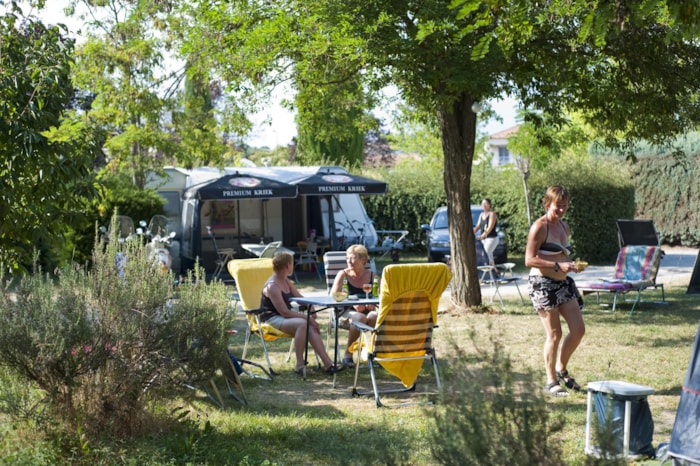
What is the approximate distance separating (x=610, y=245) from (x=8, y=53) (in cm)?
1712

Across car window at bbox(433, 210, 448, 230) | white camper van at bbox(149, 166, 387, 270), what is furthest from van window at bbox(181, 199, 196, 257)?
car window at bbox(433, 210, 448, 230)

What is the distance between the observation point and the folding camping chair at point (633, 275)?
12.4 meters

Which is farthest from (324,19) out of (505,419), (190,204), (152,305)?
(190,204)

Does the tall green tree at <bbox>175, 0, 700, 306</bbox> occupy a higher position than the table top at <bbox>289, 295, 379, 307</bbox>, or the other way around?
the tall green tree at <bbox>175, 0, 700, 306</bbox>

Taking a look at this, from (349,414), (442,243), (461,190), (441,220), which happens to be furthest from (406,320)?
(441,220)

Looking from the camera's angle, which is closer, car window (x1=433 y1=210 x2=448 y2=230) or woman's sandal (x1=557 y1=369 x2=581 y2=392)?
woman's sandal (x1=557 y1=369 x2=581 y2=392)

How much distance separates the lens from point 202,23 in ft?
40.5

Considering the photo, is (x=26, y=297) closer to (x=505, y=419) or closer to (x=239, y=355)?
(x=505, y=419)

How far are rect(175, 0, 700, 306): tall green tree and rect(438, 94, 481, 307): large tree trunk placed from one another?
0.08ft

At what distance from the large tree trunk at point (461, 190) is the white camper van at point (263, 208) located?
19.9 feet

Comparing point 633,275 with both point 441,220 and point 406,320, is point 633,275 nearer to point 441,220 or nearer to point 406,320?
point 406,320

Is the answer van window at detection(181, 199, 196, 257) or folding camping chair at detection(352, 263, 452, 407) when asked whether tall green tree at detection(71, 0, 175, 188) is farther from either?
folding camping chair at detection(352, 263, 452, 407)

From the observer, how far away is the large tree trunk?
12453 mm

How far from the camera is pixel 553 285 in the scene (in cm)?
715
